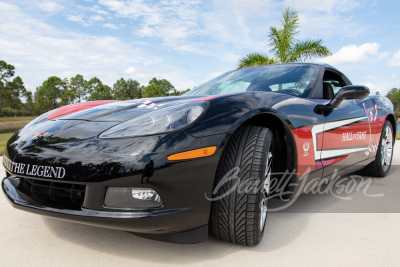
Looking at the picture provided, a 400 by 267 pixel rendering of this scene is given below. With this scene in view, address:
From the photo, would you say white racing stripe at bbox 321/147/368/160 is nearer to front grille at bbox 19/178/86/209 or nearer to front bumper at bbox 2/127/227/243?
front bumper at bbox 2/127/227/243

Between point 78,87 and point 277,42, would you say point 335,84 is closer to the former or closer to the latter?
point 277,42

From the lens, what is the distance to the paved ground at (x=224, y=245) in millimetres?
1421

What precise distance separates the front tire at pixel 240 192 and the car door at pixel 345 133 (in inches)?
29.3

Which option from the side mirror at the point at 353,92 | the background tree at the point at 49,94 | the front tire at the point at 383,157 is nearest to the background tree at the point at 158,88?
the background tree at the point at 49,94

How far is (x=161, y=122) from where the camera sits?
1369mm

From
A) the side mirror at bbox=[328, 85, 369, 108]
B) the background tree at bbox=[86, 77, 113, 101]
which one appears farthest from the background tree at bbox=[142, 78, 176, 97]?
the side mirror at bbox=[328, 85, 369, 108]

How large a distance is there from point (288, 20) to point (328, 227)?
10539 millimetres

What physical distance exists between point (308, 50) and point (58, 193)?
A: 36.5 ft

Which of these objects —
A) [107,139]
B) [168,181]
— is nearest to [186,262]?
[168,181]

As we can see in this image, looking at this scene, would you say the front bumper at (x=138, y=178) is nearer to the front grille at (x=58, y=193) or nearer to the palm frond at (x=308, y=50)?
the front grille at (x=58, y=193)

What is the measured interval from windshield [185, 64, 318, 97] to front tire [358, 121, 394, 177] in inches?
59.4

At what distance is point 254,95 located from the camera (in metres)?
1.64

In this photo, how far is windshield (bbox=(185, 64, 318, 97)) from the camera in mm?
2223

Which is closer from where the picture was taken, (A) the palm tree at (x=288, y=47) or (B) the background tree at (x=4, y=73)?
(A) the palm tree at (x=288, y=47)
